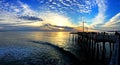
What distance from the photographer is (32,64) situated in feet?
88.8

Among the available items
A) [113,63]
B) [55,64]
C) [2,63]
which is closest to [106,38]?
[55,64]

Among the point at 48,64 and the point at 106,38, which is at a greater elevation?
the point at 106,38

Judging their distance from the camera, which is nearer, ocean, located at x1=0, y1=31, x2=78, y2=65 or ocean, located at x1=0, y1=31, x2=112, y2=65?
ocean, located at x1=0, y1=31, x2=112, y2=65

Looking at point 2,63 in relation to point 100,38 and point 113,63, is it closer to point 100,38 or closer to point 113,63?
point 100,38

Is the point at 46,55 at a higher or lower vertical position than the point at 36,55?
lower

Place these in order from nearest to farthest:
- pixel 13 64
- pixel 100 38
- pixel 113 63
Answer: pixel 113 63 → pixel 13 64 → pixel 100 38

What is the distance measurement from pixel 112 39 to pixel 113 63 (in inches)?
879

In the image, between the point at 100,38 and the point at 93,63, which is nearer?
the point at 93,63

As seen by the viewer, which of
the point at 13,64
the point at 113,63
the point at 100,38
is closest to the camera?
the point at 113,63

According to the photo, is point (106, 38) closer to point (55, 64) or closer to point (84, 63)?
point (84, 63)

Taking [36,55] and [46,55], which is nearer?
[36,55]

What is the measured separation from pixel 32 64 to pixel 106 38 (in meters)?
13.0

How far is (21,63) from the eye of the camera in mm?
27312

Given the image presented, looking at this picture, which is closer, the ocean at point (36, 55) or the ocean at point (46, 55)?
the ocean at point (46, 55)
